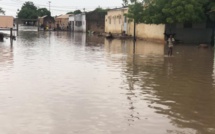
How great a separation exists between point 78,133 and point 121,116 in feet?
5.69

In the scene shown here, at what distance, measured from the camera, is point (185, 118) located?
903cm

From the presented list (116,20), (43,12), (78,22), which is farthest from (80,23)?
(43,12)

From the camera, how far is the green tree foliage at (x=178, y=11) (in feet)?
118

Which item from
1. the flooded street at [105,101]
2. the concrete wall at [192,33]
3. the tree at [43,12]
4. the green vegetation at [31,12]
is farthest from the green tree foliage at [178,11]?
the tree at [43,12]

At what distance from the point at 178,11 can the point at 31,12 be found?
116 metres

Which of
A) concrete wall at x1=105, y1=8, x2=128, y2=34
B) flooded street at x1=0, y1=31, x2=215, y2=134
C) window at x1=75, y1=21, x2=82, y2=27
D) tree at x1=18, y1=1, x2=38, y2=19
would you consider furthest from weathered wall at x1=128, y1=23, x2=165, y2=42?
tree at x1=18, y1=1, x2=38, y2=19

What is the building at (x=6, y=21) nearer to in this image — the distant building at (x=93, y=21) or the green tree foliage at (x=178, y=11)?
the green tree foliage at (x=178, y=11)

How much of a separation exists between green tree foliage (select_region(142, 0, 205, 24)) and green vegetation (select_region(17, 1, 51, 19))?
105 m

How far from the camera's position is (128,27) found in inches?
2314

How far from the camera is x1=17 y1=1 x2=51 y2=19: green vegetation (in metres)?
143

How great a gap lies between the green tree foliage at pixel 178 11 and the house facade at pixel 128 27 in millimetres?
4638

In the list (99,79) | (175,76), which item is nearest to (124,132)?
(99,79)

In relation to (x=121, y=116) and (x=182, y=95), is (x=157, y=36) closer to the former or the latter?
(x=182, y=95)

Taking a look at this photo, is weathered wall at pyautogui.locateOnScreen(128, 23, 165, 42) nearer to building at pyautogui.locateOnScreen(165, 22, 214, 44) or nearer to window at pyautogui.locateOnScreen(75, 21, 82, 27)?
building at pyautogui.locateOnScreen(165, 22, 214, 44)
